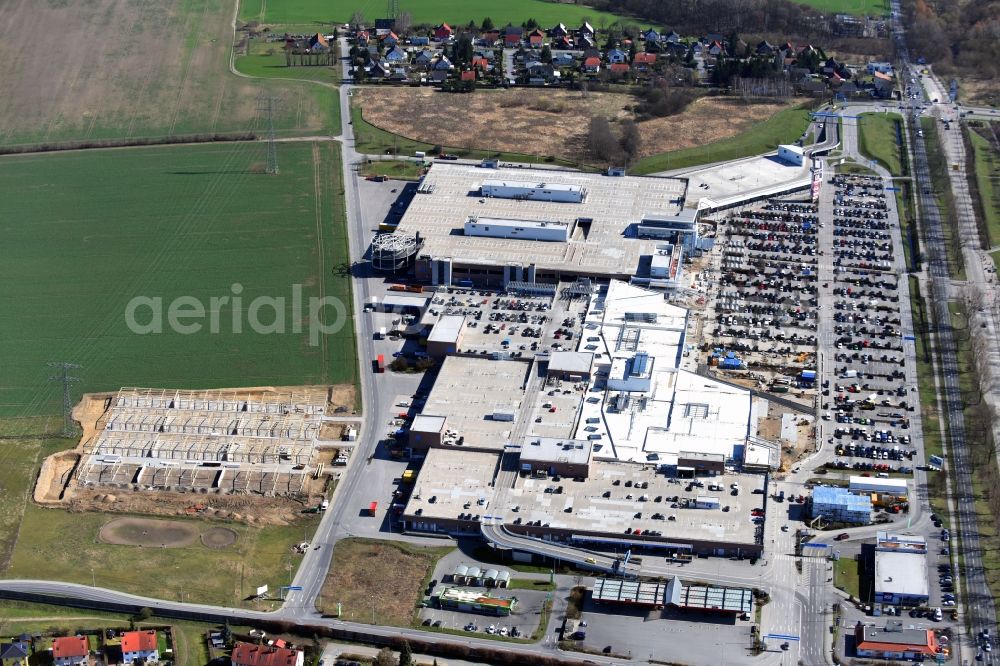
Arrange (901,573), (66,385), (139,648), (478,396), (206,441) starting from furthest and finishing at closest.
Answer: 1. (478,396)
2. (66,385)
3. (206,441)
4. (901,573)
5. (139,648)

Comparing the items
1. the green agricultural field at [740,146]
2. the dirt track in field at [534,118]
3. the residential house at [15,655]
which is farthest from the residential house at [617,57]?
the residential house at [15,655]

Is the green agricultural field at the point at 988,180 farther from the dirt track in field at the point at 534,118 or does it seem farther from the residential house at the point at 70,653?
the residential house at the point at 70,653

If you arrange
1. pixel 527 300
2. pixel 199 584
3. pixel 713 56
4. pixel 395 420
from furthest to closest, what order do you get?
1. pixel 713 56
2. pixel 527 300
3. pixel 395 420
4. pixel 199 584

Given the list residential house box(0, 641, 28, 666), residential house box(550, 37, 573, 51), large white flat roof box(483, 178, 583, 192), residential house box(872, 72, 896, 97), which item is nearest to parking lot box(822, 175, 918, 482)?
large white flat roof box(483, 178, 583, 192)

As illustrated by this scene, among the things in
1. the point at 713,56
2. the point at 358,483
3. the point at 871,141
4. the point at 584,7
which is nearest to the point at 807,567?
the point at 358,483

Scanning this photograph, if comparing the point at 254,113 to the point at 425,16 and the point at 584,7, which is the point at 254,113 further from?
the point at 584,7

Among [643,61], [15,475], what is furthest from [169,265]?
[643,61]

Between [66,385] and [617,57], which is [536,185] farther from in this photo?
[66,385]
